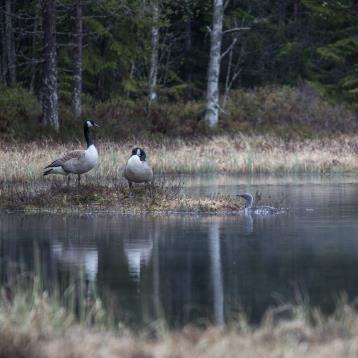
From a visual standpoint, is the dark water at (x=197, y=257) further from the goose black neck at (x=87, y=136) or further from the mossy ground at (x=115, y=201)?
the goose black neck at (x=87, y=136)

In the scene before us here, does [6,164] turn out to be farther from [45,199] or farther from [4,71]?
[4,71]

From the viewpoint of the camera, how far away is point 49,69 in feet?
124

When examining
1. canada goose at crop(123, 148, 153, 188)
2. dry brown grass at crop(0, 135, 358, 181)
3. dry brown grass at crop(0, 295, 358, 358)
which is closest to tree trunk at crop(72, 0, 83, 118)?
dry brown grass at crop(0, 135, 358, 181)

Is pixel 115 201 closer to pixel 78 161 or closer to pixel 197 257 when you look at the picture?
pixel 78 161

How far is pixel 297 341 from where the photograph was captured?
9.12 m

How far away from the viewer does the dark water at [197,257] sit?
1177 centimetres

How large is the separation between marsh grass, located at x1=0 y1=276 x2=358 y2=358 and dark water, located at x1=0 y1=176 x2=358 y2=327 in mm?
778

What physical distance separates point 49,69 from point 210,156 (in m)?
6.43

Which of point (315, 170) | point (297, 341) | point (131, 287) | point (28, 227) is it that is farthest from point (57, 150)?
point (297, 341)

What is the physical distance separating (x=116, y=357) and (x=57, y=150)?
81.7ft

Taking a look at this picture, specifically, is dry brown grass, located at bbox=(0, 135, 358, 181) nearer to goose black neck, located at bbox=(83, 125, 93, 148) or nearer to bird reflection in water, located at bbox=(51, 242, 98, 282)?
goose black neck, located at bbox=(83, 125, 93, 148)

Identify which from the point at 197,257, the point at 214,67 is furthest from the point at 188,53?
the point at 197,257

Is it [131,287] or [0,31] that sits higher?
[0,31]

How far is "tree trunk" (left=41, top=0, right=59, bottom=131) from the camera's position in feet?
123
